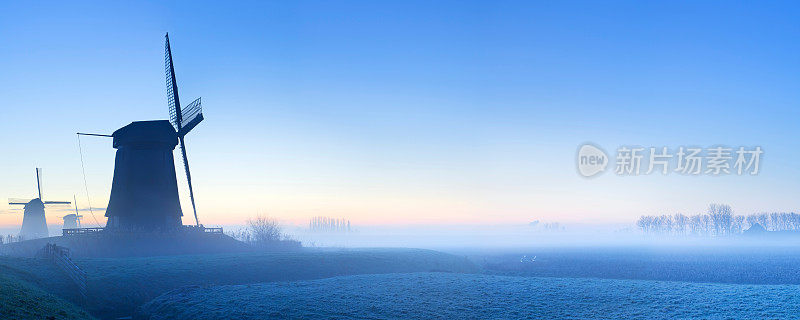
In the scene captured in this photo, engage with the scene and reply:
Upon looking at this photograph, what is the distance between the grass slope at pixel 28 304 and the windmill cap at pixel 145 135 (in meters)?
28.0

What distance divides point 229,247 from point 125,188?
18.1 m

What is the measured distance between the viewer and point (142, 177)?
56.9m

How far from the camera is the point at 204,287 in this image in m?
39.1

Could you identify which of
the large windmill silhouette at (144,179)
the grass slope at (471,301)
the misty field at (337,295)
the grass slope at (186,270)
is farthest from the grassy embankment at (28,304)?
the large windmill silhouette at (144,179)

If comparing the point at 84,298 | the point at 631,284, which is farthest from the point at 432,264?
the point at 84,298

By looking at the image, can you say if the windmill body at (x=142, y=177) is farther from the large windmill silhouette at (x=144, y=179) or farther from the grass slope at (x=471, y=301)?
the grass slope at (x=471, y=301)

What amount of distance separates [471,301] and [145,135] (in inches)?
1752

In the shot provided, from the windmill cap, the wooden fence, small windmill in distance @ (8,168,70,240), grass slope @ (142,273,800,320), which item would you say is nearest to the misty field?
grass slope @ (142,273,800,320)

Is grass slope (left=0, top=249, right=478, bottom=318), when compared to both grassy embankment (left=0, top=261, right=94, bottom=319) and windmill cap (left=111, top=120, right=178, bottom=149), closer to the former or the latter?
grassy embankment (left=0, top=261, right=94, bottom=319)

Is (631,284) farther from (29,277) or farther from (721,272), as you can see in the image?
(29,277)

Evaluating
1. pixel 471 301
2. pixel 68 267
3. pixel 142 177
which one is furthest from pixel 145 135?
pixel 471 301

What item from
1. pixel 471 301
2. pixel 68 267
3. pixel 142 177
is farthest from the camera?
pixel 142 177

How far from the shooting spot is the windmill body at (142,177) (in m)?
56.6

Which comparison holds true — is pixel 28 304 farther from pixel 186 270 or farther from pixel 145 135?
pixel 145 135
